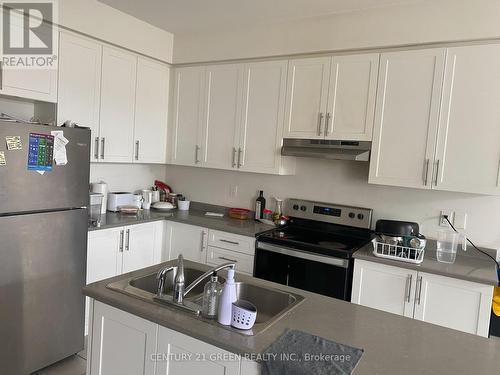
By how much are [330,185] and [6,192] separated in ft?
7.68

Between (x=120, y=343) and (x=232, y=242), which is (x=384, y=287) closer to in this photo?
(x=232, y=242)

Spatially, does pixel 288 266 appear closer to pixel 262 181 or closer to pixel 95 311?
pixel 262 181

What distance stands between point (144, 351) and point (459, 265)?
6.60 ft

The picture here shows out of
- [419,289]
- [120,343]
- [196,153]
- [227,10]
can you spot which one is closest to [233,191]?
[196,153]

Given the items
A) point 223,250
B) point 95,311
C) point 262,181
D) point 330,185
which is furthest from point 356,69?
point 95,311

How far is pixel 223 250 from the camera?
10.2 feet

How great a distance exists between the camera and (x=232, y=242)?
306cm

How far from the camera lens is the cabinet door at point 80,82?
279 centimetres

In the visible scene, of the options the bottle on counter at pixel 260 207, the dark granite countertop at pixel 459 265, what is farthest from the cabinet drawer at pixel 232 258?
the dark granite countertop at pixel 459 265

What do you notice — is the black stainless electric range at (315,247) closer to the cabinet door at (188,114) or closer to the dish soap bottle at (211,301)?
the cabinet door at (188,114)

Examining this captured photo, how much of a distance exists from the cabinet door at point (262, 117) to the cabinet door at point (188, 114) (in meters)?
0.50

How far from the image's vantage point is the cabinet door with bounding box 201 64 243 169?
3.37 metres

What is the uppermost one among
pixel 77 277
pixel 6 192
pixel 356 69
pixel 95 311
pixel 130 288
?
pixel 356 69

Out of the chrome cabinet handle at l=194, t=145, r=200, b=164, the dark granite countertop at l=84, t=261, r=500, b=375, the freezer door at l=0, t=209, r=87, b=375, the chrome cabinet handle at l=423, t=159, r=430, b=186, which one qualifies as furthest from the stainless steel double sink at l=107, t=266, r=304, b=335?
the chrome cabinet handle at l=194, t=145, r=200, b=164
